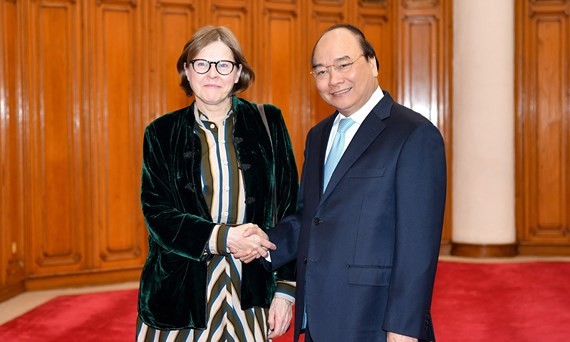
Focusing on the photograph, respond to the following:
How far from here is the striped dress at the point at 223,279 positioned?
2279mm

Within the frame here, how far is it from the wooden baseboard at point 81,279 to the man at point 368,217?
4.60m

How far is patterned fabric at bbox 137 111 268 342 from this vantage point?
2279 millimetres

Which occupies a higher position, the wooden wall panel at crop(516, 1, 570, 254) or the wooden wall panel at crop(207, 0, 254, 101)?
the wooden wall panel at crop(207, 0, 254, 101)

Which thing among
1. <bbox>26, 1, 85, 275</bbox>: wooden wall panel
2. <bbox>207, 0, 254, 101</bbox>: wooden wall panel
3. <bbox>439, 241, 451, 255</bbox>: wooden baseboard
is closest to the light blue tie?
<bbox>26, 1, 85, 275</bbox>: wooden wall panel

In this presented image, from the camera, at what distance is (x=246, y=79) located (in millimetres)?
2375

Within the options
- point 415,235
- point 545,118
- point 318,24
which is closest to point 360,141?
point 415,235

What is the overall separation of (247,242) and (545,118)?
6535 mm

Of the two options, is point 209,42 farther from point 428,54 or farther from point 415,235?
point 428,54

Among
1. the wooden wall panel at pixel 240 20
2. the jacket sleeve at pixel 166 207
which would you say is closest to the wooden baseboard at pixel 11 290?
the wooden wall panel at pixel 240 20

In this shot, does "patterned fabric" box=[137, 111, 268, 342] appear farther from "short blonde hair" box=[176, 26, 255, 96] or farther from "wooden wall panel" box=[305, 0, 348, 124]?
"wooden wall panel" box=[305, 0, 348, 124]

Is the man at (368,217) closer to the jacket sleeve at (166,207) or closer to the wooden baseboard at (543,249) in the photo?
the jacket sleeve at (166,207)

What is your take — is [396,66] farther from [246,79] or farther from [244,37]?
[246,79]

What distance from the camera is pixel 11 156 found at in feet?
19.0

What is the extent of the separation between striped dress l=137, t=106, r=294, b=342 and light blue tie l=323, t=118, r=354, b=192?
32cm
